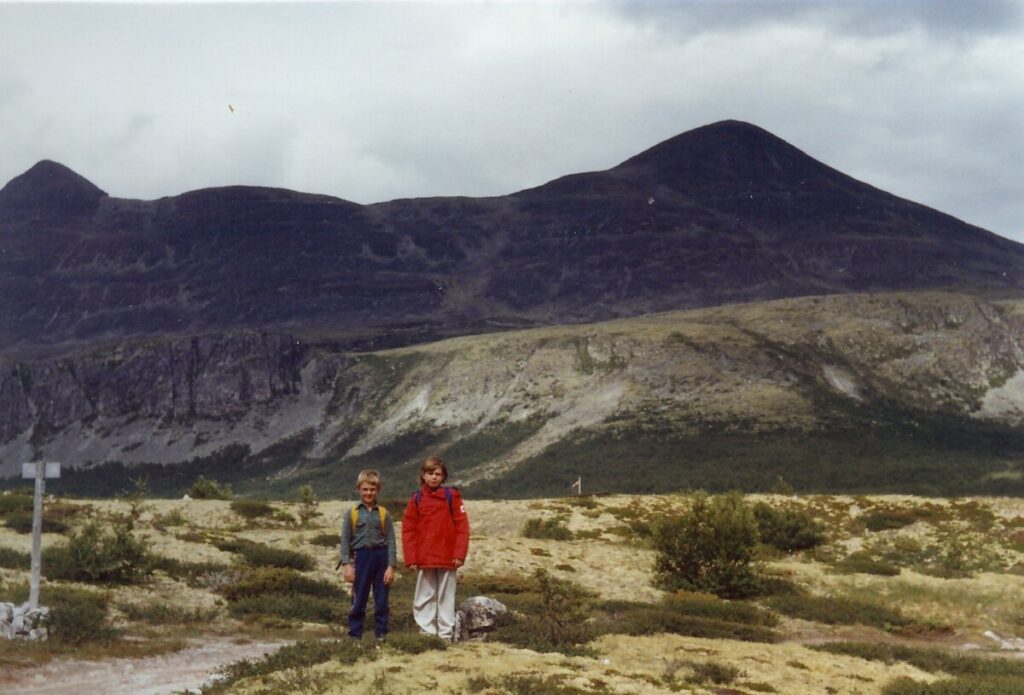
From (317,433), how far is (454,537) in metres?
171

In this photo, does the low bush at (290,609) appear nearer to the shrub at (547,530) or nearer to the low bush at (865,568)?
the low bush at (865,568)

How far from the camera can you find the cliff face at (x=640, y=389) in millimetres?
140000

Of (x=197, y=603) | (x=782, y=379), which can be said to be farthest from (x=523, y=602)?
(x=782, y=379)

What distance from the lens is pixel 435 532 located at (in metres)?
16.2

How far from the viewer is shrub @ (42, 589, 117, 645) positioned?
18734 mm

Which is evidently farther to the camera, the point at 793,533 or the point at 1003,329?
→ the point at 1003,329

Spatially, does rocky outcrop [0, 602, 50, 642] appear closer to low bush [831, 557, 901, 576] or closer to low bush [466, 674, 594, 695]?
low bush [466, 674, 594, 695]

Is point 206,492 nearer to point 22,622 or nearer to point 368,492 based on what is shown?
point 22,622

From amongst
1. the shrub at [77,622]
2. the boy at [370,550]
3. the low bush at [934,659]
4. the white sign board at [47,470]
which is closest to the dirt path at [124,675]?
the shrub at [77,622]

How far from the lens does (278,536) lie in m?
36.3

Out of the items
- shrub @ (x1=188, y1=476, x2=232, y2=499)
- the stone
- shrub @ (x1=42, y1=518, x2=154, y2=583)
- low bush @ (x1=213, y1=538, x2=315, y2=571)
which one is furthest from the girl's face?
shrub @ (x1=188, y1=476, x2=232, y2=499)

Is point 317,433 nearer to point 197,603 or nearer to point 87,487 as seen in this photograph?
point 87,487

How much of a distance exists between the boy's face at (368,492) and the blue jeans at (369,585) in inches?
31.8

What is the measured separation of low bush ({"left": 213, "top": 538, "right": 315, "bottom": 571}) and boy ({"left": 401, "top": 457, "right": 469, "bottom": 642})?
14263mm
